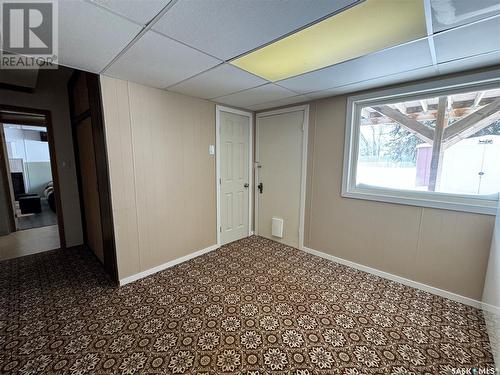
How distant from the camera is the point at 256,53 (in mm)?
1711

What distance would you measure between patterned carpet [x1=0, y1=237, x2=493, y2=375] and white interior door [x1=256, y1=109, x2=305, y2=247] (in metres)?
1.00

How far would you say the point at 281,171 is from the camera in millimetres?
3479

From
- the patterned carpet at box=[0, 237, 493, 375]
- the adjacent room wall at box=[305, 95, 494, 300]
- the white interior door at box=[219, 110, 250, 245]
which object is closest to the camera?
the patterned carpet at box=[0, 237, 493, 375]

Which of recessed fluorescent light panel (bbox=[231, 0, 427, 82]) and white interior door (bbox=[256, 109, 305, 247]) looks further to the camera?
white interior door (bbox=[256, 109, 305, 247])

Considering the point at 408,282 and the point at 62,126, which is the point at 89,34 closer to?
the point at 62,126

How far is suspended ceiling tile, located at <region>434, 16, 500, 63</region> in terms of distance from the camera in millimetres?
1312

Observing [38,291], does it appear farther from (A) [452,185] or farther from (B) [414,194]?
(A) [452,185]

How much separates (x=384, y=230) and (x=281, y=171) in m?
1.64

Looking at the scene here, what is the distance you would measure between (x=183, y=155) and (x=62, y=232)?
2.44 meters

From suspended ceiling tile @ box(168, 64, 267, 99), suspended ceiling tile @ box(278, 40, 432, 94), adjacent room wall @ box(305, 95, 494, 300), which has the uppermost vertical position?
suspended ceiling tile @ box(168, 64, 267, 99)

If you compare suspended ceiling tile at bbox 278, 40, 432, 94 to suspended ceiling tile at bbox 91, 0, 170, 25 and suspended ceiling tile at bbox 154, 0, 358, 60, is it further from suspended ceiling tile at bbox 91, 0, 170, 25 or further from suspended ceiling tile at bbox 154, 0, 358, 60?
suspended ceiling tile at bbox 91, 0, 170, 25

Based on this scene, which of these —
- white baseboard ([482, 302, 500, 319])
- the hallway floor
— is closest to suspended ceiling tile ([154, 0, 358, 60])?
white baseboard ([482, 302, 500, 319])

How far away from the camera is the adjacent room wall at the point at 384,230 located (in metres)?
2.08

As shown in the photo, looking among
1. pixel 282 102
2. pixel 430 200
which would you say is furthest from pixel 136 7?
pixel 430 200
